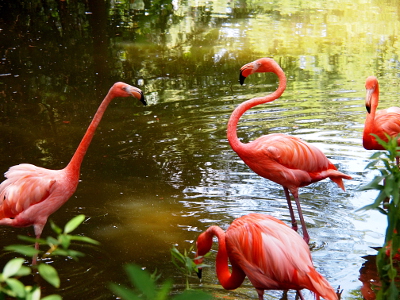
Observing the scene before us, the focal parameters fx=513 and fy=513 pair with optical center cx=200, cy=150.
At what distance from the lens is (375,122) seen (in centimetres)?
481

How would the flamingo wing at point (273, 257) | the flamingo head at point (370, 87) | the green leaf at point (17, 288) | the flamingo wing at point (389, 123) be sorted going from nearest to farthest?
the green leaf at point (17, 288) < the flamingo wing at point (273, 257) < the flamingo head at point (370, 87) < the flamingo wing at point (389, 123)

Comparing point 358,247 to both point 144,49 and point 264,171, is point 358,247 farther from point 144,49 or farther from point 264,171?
point 144,49

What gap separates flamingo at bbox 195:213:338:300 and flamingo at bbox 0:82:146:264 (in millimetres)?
1125

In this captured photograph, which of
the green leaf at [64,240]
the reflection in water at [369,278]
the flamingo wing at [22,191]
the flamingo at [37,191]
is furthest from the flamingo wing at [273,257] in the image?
the green leaf at [64,240]

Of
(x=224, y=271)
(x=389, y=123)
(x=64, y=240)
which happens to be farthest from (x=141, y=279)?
(x=389, y=123)

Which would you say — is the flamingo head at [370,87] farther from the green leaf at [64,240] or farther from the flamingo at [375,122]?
the green leaf at [64,240]

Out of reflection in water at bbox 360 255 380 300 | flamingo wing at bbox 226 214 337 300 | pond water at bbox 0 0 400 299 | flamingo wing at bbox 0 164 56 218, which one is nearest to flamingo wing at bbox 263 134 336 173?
→ pond water at bbox 0 0 400 299

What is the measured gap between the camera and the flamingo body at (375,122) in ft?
15.2

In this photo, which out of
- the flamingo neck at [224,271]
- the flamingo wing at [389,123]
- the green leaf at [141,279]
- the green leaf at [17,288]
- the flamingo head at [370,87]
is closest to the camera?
the green leaf at [141,279]

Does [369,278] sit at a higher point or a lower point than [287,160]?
lower

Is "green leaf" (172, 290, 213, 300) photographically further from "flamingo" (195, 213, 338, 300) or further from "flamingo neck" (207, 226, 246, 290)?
"flamingo neck" (207, 226, 246, 290)

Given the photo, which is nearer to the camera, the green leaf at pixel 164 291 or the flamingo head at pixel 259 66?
the green leaf at pixel 164 291

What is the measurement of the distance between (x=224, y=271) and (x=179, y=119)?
3445 millimetres

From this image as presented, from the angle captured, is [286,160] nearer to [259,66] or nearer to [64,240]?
[259,66]
